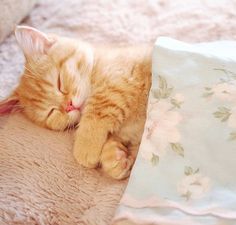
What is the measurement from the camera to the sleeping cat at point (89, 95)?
3.77ft

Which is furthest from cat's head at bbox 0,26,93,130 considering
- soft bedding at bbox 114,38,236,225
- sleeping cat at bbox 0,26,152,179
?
soft bedding at bbox 114,38,236,225

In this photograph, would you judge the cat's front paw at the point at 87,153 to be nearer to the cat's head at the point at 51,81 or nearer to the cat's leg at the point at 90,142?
the cat's leg at the point at 90,142

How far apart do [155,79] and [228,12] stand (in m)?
0.66

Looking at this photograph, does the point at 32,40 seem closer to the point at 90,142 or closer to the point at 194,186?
the point at 90,142

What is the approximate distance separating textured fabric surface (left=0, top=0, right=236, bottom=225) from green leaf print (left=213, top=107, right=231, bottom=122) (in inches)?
12.1

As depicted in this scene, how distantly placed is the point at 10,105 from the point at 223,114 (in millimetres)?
667

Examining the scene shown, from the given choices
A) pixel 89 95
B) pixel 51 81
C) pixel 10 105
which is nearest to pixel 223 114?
pixel 89 95

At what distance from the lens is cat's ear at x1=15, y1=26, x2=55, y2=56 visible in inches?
49.2

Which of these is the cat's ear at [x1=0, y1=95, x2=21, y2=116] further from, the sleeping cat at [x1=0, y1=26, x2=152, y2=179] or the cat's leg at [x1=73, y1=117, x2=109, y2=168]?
the cat's leg at [x1=73, y1=117, x2=109, y2=168]

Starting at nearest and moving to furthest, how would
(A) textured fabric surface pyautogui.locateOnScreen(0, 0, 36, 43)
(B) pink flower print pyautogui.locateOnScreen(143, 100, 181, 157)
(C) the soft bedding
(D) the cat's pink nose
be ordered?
(C) the soft bedding, (B) pink flower print pyautogui.locateOnScreen(143, 100, 181, 157), (D) the cat's pink nose, (A) textured fabric surface pyautogui.locateOnScreen(0, 0, 36, 43)

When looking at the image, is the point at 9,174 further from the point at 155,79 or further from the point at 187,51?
the point at 187,51

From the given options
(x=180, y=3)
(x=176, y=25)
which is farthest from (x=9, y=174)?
(x=180, y=3)

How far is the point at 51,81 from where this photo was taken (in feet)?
4.19

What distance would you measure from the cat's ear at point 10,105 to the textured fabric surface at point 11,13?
416 millimetres
